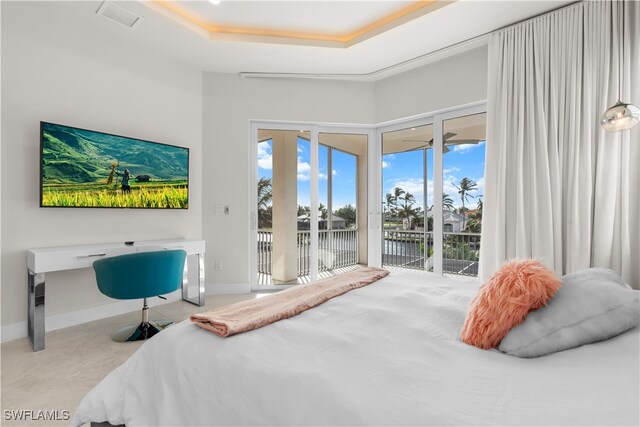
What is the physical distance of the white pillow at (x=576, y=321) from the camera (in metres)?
1.01

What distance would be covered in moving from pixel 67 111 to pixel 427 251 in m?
→ 4.11

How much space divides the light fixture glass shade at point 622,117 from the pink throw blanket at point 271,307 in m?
1.90

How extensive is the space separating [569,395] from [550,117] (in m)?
2.71

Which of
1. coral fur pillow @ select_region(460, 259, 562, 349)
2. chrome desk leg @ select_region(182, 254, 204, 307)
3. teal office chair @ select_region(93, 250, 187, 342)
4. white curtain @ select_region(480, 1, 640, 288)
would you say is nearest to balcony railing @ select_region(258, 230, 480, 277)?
white curtain @ select_region(480, 1, 640, 288)

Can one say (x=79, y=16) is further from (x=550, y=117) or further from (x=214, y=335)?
(x=550, y=117)

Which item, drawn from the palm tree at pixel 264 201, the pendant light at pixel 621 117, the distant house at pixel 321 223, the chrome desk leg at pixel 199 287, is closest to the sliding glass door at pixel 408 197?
the distant house at pixel 321 223

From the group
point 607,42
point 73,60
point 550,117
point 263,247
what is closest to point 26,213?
point 73,60

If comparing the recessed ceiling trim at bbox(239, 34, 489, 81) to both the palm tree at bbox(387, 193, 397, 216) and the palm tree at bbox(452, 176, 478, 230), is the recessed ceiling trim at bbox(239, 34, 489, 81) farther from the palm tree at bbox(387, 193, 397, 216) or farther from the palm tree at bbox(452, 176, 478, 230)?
the palm tree at bbox(387, 193, 397, 216)

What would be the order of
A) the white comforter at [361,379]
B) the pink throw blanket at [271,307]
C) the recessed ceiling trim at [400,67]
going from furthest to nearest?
the recessed ceiling trim at [400,67], the pink throw blanket at [271,307], the white comforter at [361,379]

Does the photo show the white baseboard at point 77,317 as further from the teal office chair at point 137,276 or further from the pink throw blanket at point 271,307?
the pink throw blanket at point 271,307

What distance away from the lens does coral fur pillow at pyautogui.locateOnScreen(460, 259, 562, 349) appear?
1.08 m

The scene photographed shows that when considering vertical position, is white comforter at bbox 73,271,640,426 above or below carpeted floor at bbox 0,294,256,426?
above

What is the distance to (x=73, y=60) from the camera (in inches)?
114
